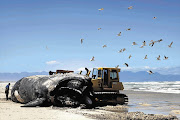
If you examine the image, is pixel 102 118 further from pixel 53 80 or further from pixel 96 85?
pixel 96 85

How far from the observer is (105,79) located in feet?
78.9

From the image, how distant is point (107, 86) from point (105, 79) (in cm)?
65

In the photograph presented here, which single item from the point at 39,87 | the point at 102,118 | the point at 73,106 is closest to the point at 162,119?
the point at 102,118

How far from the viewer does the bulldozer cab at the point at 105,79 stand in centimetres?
2352

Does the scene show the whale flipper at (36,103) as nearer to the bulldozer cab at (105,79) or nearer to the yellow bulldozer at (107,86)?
the yellow bulldozer at (107,86)

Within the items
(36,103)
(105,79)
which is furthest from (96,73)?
(36,103)

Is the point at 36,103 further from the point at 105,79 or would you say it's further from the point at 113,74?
the point at 113,74

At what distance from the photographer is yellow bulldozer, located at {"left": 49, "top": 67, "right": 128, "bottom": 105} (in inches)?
915

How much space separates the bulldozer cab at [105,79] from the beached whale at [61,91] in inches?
120

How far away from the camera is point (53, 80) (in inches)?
803

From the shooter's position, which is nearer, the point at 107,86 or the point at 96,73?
the point at 107,86

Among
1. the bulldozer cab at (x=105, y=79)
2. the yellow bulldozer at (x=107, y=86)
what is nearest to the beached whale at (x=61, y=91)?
the yellow bulldozer at (x=107, y=86)

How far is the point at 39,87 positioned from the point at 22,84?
348 cm

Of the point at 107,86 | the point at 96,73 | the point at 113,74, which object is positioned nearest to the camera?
the point at 107,86
